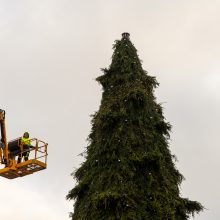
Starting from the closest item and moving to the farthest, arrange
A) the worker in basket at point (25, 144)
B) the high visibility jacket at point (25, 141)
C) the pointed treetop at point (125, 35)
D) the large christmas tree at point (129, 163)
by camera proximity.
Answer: the large christmas tree at point (129, 163) → the worker in basket at point (25, 144) → the high visibility jacket at point (25, 141) → the pointed treetop at point (125, 35)

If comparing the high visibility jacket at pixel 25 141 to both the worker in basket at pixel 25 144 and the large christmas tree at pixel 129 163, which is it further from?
the large christmas tree at pixel 129 163

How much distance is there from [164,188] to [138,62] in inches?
293

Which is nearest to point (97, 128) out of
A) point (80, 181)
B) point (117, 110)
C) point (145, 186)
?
point (117, 110)

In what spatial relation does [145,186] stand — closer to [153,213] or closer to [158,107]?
[153,213]

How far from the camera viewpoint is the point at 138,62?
75.9 ft

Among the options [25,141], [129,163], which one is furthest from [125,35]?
[129,163]

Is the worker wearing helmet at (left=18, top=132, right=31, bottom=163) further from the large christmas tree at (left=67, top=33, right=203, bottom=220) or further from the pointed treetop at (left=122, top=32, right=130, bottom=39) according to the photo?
the pointed treetop at (left=122, top=32, right=130, bottom=39)

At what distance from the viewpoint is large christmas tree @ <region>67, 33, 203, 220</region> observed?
17.5m

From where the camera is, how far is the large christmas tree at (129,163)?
1755cm

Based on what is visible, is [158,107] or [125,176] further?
[158,107]

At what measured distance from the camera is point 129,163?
18.7 meters

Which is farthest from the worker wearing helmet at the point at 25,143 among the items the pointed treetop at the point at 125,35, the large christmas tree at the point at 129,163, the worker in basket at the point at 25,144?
the pointed treetop at the point at 125,35

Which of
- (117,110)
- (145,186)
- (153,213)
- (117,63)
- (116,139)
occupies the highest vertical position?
(117,63)

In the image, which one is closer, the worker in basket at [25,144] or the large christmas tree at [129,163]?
the large christmas tree at [129,163]
